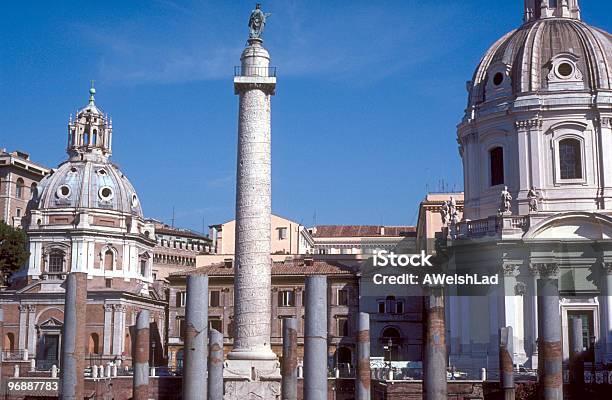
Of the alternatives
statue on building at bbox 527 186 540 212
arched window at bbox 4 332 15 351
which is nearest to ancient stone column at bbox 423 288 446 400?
statue on building at bbox 527 186 540 212

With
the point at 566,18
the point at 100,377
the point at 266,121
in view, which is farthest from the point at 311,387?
the point at 566,18

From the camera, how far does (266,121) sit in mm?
34656

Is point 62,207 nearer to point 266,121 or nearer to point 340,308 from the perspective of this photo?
point 340,308

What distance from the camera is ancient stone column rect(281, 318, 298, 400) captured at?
3062 centimetres

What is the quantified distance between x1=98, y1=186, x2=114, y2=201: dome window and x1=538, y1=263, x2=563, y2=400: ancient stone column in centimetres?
4202

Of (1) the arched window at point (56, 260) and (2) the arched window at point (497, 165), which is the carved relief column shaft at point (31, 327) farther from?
(2) the arched window at point (497, 165)

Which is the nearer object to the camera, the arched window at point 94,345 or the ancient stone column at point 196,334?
the ancient stone column at point 196,334

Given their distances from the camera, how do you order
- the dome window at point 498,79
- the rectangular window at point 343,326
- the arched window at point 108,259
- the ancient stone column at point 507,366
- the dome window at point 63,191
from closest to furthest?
the ancient stone column at point 507,366 → the dome window at point 498,79 → the rectangular window at point 343,326 → the arched window at point 108,259 → the dome window at point 63,191

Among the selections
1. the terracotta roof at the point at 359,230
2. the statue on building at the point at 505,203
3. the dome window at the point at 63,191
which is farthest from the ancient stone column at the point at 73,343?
the terracotta roof at the point at 359,230

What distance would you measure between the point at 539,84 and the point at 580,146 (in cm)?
350

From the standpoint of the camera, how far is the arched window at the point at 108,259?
2395 inches

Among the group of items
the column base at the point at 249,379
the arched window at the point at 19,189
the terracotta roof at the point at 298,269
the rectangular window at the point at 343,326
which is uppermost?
the arched window at the point at 19,189

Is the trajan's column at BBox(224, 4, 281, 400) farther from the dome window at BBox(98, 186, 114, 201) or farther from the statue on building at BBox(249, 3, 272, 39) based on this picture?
the dome window at BBox(98, 186, 114, 201)

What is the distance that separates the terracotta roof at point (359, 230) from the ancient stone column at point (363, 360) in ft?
150
